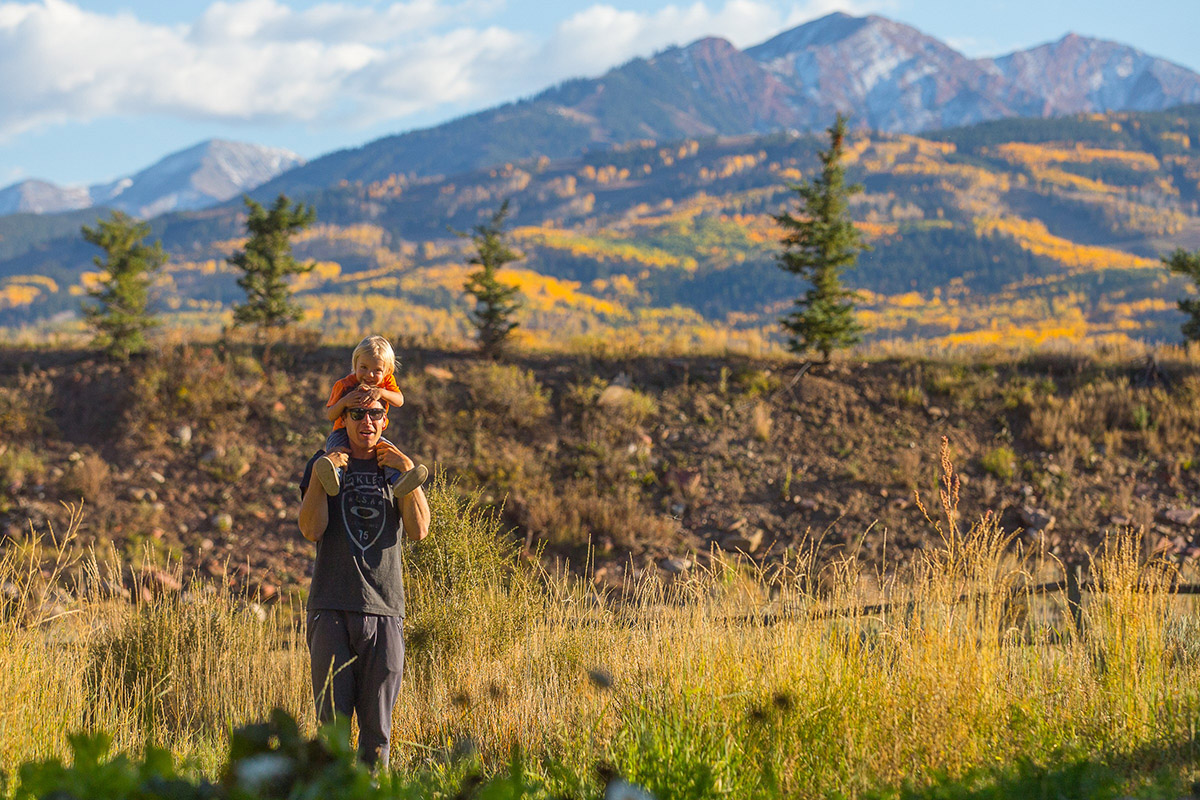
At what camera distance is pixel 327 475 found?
3283 mm

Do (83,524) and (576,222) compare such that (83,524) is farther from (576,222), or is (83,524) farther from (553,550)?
(576,222)

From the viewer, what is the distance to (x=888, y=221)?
127 meters

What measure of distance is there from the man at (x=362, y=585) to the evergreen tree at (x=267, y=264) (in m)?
10.8

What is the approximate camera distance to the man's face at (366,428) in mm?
3521

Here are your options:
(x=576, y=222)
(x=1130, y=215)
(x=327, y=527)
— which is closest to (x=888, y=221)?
(x=1130, y=215)

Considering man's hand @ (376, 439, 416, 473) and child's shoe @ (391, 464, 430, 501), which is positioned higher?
man's hand @ (376, 439, 416, 473)

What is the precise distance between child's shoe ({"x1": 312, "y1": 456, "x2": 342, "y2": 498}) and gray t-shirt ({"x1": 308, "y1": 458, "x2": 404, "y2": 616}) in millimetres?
219

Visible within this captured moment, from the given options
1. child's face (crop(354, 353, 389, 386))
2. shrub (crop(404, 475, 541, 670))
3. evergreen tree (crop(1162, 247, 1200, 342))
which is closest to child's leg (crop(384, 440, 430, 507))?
child's face (crop(354, 353, 389, 386))

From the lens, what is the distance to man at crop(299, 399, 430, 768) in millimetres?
3443

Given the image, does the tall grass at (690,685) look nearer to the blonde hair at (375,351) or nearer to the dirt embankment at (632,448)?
the blonde hair at (375,351)

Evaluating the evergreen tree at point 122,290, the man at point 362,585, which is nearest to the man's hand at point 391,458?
the man at point 362,585

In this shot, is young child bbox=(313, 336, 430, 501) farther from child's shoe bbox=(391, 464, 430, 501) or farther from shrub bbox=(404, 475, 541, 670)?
shrub bbox=(404, 475, 541, 670)

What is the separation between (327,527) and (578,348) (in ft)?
34.8

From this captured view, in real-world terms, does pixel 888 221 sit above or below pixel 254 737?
above
